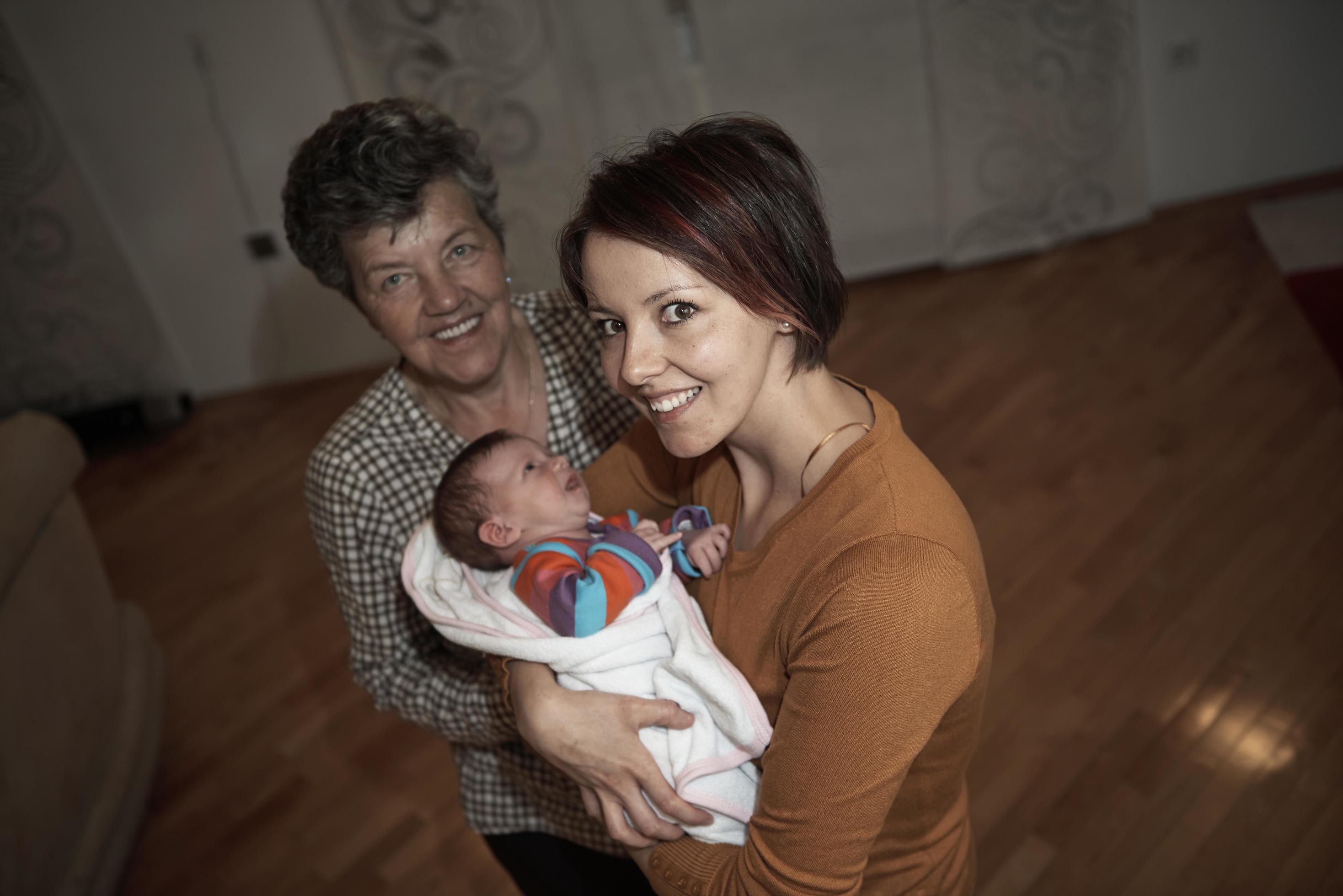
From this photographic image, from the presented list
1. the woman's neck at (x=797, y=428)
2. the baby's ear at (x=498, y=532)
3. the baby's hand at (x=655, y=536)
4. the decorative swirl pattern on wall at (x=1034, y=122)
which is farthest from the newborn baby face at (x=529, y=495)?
the decorative swirl pattern on wall at (x=1034, y=122)

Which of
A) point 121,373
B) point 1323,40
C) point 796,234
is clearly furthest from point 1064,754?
point 121,373

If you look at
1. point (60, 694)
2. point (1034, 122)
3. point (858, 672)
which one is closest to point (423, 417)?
point (858, 672)

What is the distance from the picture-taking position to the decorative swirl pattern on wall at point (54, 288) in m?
4.13

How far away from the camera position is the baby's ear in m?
1.38

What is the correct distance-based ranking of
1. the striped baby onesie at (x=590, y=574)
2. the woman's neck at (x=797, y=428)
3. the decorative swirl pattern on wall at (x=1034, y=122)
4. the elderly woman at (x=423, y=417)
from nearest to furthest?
the woman's neck at (x=797, y=428) < the striped baby onesie at (x=590, y=574) < the elderly woman at (x=423, y=417) < the decorative swirl pattern on wall at (x=1034, y=122)

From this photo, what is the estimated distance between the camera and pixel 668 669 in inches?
47.0

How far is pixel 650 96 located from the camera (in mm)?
4098

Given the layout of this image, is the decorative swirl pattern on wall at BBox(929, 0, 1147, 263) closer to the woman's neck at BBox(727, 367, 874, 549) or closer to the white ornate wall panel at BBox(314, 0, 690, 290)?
the white ornate wall panel at BBox(314, 0, 690, 290)

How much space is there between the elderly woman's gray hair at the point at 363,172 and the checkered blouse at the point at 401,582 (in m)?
0.28

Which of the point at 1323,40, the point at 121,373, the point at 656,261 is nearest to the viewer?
the point at 656,261

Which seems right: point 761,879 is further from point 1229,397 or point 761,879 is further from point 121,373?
point 121,373

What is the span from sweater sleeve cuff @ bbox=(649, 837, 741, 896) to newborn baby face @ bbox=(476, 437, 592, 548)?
0.46 m

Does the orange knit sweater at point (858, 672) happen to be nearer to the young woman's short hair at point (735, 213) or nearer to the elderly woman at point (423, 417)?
the young woman's short hair at point (735, 213)

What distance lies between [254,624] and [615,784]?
8.56 feet
